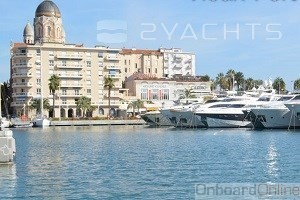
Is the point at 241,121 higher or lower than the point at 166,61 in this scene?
lower

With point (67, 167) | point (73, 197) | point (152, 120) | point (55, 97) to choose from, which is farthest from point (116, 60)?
point (73, 197)

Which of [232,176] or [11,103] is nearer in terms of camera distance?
[232,176]

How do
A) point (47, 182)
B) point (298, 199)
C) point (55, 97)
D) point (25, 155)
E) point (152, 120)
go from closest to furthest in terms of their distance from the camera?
point (298, 199) → point (47, 182) → point (25, 155) → point (152, 120) → point (55, 97)

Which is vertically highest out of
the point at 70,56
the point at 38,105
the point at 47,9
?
the point at 47,9

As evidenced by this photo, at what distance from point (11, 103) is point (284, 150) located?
92.4m

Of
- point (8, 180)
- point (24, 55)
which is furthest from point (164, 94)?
point (8, 180)

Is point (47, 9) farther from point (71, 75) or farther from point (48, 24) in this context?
point (71, 75)

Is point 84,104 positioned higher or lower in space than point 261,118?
higher

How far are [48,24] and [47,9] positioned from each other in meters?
3.99

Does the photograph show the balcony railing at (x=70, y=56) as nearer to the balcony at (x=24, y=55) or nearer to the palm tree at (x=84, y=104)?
the balcony at (x=24, y=55)

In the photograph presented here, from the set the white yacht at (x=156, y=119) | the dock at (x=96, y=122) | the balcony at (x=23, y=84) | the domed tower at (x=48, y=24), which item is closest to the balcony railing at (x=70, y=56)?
the domed tower at (x=48, y=24)

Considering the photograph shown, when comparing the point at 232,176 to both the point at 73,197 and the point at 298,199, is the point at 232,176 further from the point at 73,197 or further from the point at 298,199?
the point at 73,197

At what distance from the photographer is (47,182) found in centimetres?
2730

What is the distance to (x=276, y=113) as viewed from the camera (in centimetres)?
7619
